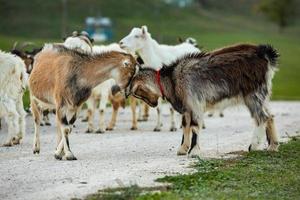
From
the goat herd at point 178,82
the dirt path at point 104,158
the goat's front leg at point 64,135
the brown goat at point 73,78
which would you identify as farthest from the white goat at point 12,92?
the goat's front leg at point 64,135

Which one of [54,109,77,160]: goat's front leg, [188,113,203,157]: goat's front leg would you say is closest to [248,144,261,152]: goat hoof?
[188,113,203,157]: goat's front leg

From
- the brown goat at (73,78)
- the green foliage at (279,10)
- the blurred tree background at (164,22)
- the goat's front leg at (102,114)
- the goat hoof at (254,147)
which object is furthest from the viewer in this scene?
the green foliage at (279,10)

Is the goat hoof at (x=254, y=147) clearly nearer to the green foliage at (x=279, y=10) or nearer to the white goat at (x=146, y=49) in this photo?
the white goat at (x=146, y=49)

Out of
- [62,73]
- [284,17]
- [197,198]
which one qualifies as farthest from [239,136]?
[284,17]

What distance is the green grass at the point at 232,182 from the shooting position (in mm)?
9703

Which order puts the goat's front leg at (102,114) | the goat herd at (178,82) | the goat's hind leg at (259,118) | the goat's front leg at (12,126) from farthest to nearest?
the goat's front leg at (102,114) < the goat's front leg at (12,126) < the goat's hind leg at (259,118) < the goat herd at (178,82)

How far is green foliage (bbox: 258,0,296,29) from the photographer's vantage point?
9675 cm

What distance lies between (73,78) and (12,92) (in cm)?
375

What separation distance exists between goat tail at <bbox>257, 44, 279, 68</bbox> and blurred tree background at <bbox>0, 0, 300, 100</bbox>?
36.1m

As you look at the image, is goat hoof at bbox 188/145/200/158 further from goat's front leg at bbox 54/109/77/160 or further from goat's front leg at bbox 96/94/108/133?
goat's front leg at bbox 96/94/108/133

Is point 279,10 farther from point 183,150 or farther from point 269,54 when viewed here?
point 183,150

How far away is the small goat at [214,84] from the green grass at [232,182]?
1213mm

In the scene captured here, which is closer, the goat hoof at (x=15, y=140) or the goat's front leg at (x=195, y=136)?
the goat's front leg at (x=195, y=136)

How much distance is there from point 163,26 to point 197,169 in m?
70.7
